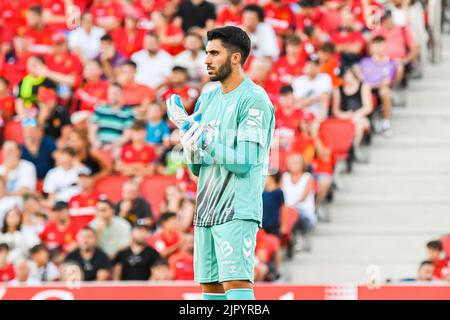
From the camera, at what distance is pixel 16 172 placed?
16.3 m

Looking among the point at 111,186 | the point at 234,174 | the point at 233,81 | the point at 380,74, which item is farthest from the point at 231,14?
the point at 234,174

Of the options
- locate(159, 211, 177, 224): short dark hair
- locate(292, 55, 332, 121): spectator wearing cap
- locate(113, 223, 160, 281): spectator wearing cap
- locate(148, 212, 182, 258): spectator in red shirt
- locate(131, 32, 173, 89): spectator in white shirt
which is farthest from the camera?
locate(131, 32, 173, 89): spectator in white shirt

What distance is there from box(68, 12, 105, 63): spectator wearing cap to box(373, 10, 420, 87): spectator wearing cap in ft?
12.4

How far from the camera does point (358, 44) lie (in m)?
16.9

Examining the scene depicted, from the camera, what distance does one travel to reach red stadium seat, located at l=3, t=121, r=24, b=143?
1689 cm

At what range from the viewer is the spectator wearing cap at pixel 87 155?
53.1ft

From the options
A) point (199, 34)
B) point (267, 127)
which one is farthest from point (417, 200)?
point (267, 127)

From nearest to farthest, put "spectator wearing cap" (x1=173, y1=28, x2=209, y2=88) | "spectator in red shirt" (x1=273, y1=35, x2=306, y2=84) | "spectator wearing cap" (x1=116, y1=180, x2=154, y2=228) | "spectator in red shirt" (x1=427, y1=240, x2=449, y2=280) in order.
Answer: "spectator in red shirt" (x1=427, y1=240, x2=449, y2=280), "spectator wearing cap" (x1=116, y1=180, x2=154, y2=228), "spectator in red shirt" (x1=273, y1=35, x2=306, y2=84), "spectator wearing cap" (x1=173, y1=28, x2=209, y2=88)

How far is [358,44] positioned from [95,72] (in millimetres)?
3412

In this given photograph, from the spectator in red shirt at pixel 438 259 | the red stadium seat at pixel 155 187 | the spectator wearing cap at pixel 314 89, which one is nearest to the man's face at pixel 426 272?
the spectator in red shirt at pixel 438 259

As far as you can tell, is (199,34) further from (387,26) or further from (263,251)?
(263,251)

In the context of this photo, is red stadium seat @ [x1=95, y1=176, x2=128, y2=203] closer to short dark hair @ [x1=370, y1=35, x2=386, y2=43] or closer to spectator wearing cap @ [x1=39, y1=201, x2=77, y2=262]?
spectator wearing cap @ [x1=39, y1=201, x2=77, y2=262]

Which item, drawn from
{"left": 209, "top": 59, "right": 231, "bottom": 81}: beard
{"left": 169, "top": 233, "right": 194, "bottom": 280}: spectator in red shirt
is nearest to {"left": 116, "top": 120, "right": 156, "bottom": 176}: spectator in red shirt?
{"left": 169, "top": 233, "right": 194, "bottom": 280}: spectator in red shirt

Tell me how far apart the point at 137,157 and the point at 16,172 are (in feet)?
4.99
